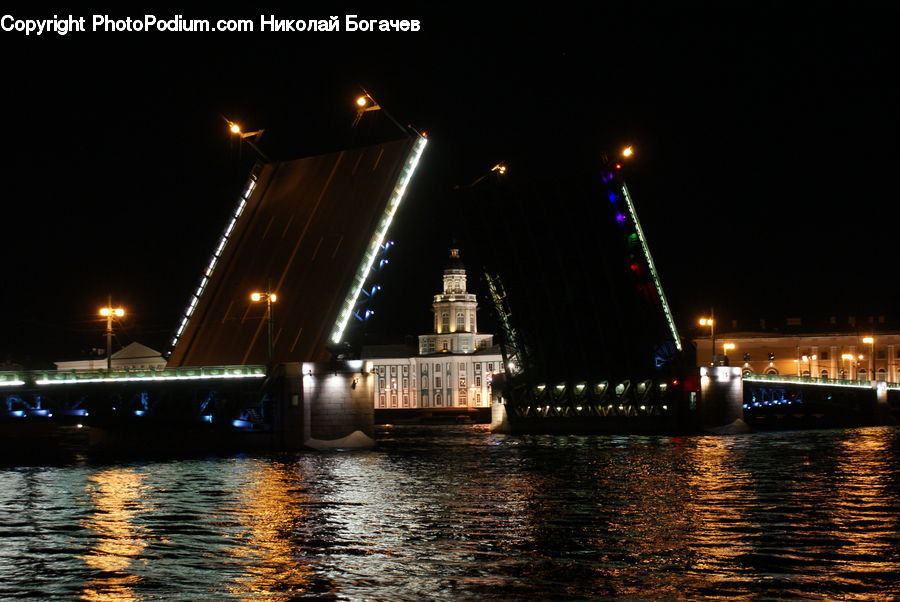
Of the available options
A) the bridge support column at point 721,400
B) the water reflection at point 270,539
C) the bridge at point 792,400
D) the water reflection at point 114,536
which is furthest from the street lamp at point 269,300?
the bridge at point 792,400

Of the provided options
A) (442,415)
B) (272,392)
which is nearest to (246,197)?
(272,392)

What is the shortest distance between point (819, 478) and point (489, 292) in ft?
84.3

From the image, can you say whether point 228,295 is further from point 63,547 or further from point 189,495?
point 63,547

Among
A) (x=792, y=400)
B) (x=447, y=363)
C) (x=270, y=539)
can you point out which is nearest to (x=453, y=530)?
(x=270, y=539)

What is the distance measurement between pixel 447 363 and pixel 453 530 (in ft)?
335

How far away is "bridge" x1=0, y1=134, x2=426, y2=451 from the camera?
4184 cm

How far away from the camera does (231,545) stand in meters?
17.9

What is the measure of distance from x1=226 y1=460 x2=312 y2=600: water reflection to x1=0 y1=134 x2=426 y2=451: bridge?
1131 cm

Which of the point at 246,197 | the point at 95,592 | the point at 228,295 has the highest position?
the point at 246,197

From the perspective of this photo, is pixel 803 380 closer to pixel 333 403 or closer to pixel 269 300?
pixel 333 403

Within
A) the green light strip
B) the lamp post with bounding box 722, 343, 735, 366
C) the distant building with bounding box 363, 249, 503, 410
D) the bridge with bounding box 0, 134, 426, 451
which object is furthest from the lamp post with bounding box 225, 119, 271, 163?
the distant building with bounding box 363, 249, 503, 410

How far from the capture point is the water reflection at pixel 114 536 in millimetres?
14633

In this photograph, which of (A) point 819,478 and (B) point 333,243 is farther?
(B) point 333,243

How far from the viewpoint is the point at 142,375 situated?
4119cm
